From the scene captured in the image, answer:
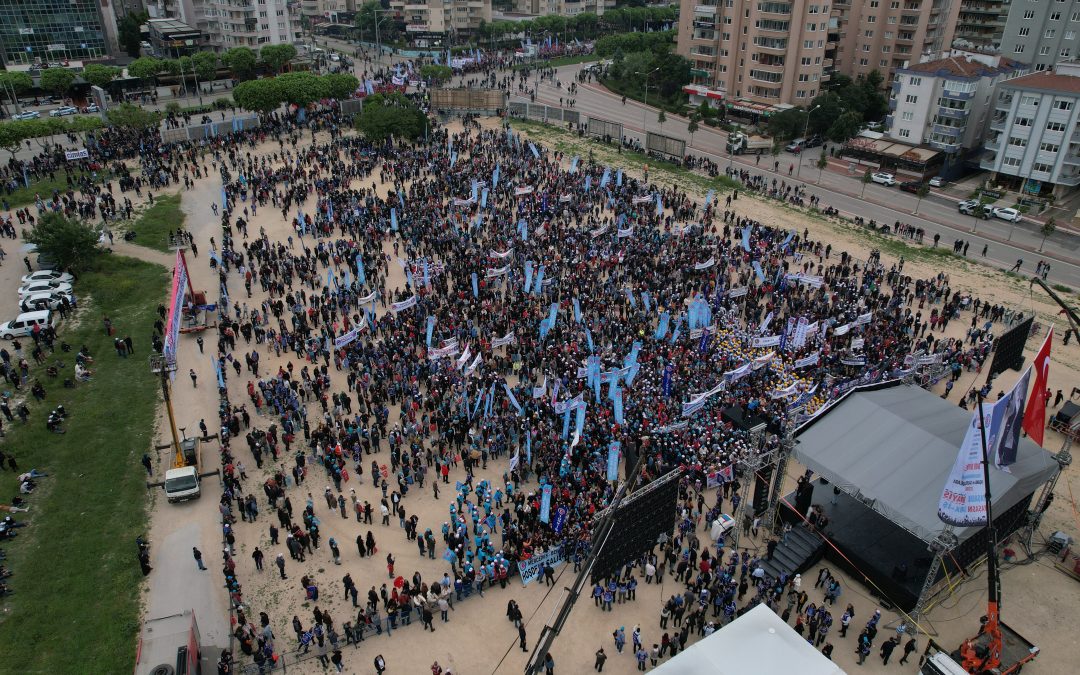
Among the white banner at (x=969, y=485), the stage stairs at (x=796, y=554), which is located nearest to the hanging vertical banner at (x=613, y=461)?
the stage stairs at (x=796, y=554)

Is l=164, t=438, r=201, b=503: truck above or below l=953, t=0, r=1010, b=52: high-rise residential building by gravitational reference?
below

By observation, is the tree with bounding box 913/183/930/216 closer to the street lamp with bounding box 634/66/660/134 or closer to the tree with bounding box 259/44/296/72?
the street lamp with bounding box 634/66/660/134

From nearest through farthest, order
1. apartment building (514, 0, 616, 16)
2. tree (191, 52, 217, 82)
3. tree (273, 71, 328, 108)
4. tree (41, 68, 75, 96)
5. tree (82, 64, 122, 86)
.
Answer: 1. tree (273, 71, 328, 108)
2. tree (41, 68, 75, 96)
3. tree (82, 64, 122, 86)
4. tree (191, 52, 217, 82)
5. apartment building (514, 0, 616, 16)

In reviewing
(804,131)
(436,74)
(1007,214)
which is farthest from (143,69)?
(1007,214)

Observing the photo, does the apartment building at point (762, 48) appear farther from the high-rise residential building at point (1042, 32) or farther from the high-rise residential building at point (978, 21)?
the high-rise residential building at point (978, 21)

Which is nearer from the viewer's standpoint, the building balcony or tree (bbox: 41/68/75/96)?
the building balcony

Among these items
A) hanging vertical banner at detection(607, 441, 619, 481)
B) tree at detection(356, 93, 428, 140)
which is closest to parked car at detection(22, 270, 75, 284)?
tree at detection(356, 93, 428, 140)

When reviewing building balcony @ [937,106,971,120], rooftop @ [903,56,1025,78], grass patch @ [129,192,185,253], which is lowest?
grass patch @ [129,192,185,253]

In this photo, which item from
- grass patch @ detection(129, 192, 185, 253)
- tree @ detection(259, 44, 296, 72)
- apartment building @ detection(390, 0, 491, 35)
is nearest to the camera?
grass patch @ detection(129, 192, 185, 253)
